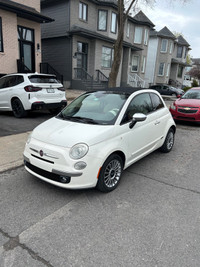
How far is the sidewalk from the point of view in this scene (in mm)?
4480

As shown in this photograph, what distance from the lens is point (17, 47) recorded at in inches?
513

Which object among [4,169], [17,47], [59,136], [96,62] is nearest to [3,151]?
[4,169]

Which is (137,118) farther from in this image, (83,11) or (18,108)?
(83,11)

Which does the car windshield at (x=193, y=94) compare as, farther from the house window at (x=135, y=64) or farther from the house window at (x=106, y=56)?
the house window at (x=135, y=64)

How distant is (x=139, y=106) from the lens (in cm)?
440

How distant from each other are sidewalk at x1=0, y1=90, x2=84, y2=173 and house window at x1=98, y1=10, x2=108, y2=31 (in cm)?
1697

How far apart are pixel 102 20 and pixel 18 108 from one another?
15.4 metres

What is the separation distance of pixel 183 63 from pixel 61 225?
41344 mm

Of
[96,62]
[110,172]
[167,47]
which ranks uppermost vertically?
[167,47]

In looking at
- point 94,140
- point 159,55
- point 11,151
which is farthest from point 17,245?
point 159,55

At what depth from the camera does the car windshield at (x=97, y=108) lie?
3.83 meters

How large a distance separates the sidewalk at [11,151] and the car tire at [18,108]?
194 centimetres

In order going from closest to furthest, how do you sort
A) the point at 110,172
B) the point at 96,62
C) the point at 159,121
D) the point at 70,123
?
the point at 110,172 → the point at 70,123 → the point at 159,121 → the point at 96,62

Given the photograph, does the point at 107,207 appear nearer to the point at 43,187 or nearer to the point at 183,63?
the point at 43,187
